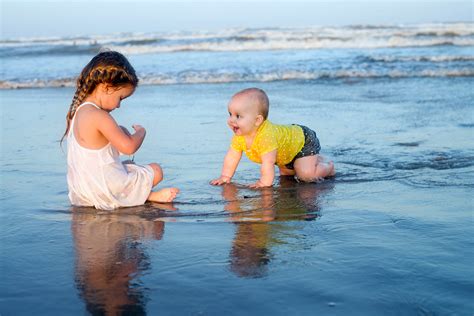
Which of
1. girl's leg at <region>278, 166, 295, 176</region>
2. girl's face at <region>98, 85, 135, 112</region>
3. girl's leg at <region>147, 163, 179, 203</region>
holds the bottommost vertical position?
girl's leg at <region>278, 166, 295, 176</region>

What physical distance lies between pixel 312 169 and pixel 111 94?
1.65 metres

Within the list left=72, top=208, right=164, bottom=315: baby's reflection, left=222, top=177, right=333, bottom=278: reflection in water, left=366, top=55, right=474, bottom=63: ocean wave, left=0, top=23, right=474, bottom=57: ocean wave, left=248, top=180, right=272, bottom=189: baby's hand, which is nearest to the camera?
left=72, top=208, right=164, bottom=315: baby's reflection

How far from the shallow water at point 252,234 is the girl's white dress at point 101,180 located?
0.13m

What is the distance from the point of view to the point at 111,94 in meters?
4.39

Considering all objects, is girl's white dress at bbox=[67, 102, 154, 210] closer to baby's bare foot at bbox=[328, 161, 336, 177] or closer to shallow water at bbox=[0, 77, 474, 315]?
shallow water at bbox=[0, 77, 474, 315]

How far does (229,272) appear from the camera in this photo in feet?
9.52

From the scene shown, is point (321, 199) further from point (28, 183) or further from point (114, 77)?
point (28, 183)

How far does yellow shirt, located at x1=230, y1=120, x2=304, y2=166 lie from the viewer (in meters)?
5.04

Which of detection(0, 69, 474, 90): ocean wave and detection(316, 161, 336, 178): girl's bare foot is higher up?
detection(0, 69, 474, 90): ocean wave

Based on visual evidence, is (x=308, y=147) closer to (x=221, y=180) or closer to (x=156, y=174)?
(x=221, y=180)

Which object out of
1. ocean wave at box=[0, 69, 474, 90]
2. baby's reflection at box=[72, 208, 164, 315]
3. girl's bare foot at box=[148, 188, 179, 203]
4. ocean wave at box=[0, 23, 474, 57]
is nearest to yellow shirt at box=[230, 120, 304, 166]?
girl's bare foot at box=[148, 188, 179, 203]

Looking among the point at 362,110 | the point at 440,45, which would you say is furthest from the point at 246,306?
the point at 440,45

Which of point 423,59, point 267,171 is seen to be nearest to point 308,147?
point 267,171

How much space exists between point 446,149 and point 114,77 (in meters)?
3.10
